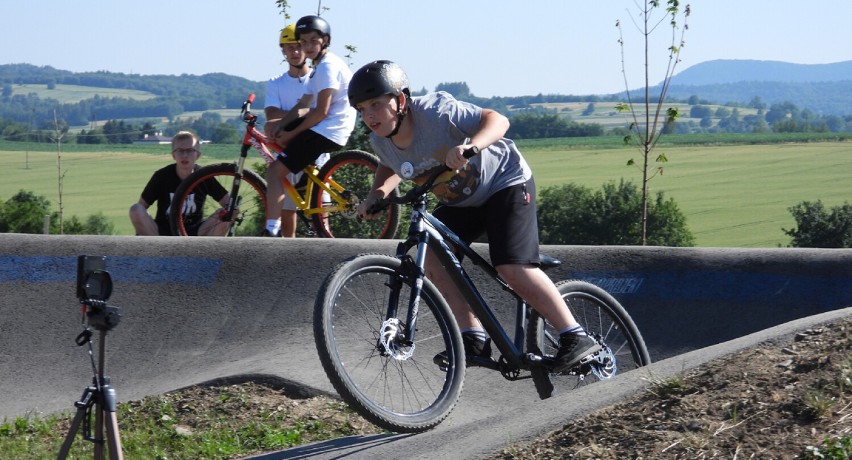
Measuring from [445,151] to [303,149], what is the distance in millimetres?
3883

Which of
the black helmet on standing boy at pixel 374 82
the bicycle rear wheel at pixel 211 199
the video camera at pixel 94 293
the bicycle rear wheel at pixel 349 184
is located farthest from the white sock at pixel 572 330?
the bicycle rear wheel at pixel 211 199

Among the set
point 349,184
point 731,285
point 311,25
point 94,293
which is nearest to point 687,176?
point 349,184

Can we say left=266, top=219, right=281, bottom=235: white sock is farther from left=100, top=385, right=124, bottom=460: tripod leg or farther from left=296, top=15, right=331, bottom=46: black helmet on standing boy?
left=100, top=385, right=124, bottom=460: tripod leg


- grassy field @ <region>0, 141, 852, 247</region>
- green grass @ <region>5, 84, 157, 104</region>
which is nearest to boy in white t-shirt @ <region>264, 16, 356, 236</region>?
grassy field @ <region>0, 141, 852, 247</region>

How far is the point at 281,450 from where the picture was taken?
4.98 meters

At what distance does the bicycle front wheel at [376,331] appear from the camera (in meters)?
4.18

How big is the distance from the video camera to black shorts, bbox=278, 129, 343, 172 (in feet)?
15.6

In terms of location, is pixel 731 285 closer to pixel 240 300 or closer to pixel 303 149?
pixel 240 300

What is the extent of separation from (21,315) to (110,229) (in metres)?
54.2

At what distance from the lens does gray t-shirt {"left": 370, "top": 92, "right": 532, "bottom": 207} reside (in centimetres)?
463

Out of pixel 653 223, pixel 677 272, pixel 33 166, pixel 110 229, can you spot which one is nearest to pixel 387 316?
pixel 677 272

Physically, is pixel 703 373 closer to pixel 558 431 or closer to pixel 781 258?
pixel 558 431

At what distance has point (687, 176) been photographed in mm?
76438

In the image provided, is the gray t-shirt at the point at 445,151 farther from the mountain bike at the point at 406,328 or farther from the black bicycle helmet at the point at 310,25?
the black bicycle helmet at the point at 310,25
